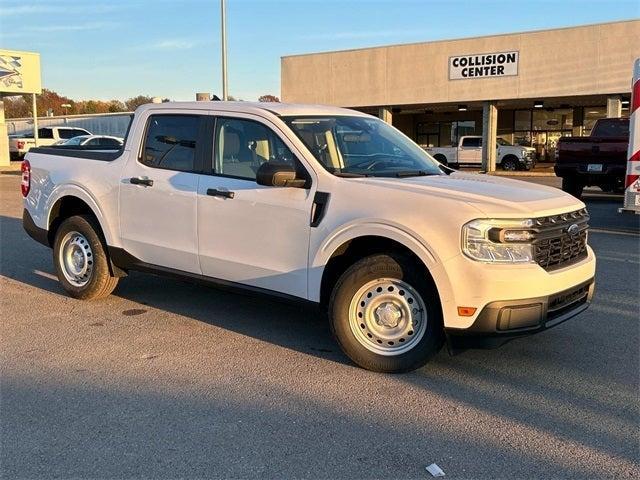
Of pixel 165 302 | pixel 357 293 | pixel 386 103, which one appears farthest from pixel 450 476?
pixel 386 103

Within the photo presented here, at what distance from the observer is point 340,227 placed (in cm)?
450

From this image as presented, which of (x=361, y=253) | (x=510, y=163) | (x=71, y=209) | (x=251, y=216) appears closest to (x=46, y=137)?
(x=510, y=163)

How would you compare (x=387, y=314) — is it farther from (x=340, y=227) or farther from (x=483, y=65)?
(x=483, y=65)

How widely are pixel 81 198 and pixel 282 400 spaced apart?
3314 mm

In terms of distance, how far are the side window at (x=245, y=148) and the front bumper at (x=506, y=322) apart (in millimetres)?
1844

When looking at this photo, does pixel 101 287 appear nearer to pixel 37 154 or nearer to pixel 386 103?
pixel 37 154

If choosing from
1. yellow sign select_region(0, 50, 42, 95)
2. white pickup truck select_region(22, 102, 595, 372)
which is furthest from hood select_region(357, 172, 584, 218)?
yellow sign select_region(0, 50, 42, 95)

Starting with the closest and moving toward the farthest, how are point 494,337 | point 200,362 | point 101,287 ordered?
1. point 494,337
2. point 200,362
3. point 101,287

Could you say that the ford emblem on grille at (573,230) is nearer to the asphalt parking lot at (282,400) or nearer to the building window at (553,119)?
the asphalt parking lot at (282,400)

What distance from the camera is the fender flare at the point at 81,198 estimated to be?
604cm

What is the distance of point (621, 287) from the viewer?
6898 mm

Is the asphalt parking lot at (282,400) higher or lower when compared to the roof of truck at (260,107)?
lower

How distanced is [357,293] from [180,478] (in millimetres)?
1862

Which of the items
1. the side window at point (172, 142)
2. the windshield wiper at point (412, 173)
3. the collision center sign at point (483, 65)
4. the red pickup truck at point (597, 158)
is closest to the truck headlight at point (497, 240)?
the windshield wiper at point (412, 173)
